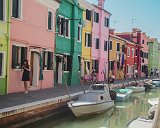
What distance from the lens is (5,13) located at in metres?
16.7

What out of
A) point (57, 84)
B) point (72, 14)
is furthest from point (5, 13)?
point (72, 14)

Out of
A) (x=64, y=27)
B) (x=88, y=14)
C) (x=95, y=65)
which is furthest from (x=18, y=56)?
(x=95, y=65)

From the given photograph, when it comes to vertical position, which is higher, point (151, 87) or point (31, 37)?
point (31, 37)

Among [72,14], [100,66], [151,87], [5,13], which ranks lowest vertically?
[151,87]

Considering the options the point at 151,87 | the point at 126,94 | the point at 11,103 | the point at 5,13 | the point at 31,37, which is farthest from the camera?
the point at 151,87

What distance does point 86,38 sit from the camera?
108 ft

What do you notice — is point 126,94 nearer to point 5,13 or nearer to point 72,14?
point 72,14

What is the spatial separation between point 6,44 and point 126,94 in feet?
44.5

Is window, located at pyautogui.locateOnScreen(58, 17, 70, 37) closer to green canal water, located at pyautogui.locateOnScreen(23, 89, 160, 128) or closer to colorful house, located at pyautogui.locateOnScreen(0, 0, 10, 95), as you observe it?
colorful house, located at pyautogui.locateOnScreen(0, 0, 10, 95)

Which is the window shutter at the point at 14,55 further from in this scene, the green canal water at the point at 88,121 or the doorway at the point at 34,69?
the green canal water at the point at 88,121

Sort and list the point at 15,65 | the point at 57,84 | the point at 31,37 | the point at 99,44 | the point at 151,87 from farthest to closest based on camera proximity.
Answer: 1. the point at 151,87
2. the point at 99,44
3. the point at 57,84
4. the point at 31,37
5. the point at 15,65

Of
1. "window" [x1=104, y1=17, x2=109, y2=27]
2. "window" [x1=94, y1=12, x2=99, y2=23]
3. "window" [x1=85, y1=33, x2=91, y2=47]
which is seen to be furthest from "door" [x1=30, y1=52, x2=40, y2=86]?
"window" [x1=104, y1=17, x2=109, y2=27]

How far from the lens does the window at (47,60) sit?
22.3m

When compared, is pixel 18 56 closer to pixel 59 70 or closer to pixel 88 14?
pixel 59 70
